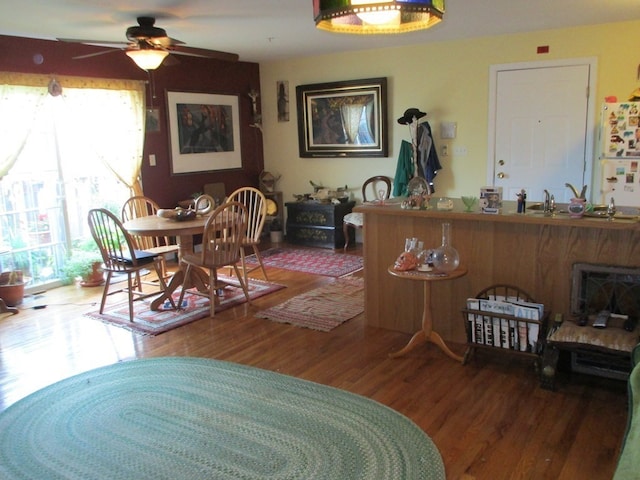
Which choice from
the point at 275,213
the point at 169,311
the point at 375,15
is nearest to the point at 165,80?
the point at 275,213

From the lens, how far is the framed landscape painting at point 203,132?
6.38m

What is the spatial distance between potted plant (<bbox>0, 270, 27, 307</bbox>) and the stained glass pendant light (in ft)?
13.2

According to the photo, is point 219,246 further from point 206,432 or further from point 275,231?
point 275,231

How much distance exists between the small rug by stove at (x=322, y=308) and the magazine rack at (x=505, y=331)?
109 cm

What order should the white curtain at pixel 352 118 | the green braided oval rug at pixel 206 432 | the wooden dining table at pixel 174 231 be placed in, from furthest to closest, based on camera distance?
the white curtain at pixel 352 118, the wooden dining table at pixel 174 231, the green braided oval rug at pixel 206 432

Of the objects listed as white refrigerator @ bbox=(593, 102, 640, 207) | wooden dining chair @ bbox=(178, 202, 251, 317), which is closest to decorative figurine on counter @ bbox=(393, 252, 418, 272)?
wooden dining chair @ bbox=(178, 202, 251, 317)

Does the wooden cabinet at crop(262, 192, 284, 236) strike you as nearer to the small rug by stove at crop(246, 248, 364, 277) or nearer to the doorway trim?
the small rug by stove at crop(246, 248, 364, 277)

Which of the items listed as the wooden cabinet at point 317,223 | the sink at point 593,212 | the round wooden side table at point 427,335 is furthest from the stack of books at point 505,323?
the wooden cabinet at point 317,223

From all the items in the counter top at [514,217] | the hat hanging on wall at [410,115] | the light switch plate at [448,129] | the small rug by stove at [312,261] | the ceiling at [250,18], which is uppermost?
the ceiling at [250,18]

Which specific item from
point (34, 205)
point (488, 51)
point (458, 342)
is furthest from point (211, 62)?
point (458, 342)

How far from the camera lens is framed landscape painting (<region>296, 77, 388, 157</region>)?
257 inches

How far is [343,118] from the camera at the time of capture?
681 centimetres

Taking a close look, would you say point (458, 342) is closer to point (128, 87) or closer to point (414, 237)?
point (414, 237)

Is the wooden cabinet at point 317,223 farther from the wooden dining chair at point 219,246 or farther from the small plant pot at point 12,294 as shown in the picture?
the small plant pot at point 12,294
